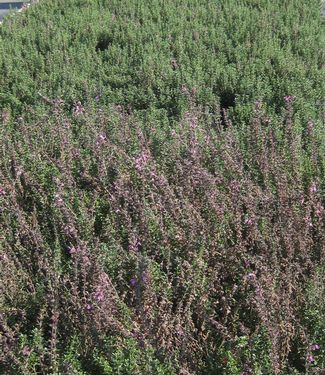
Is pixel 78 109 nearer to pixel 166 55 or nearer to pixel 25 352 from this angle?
pixel 166 55

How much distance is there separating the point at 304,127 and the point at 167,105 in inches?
49.8

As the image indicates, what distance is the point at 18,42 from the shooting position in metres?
6.72

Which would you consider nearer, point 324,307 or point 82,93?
point 324,307

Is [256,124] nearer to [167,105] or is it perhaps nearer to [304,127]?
[304,127]

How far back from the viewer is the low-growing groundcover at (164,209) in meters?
2.62

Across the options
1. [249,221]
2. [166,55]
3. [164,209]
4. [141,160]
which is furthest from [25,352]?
[166,55]

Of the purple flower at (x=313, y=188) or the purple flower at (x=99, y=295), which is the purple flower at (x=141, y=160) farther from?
the purple flower at (x=99, y=295)

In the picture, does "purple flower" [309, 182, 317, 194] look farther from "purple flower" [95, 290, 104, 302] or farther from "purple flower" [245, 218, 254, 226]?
"purple flower" [95, 290, 104, 302]

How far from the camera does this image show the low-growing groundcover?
2.62 m

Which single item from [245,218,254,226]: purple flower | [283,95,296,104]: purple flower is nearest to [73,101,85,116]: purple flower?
[283,95,296,104]: purple flower

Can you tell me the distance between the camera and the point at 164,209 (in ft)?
10.6

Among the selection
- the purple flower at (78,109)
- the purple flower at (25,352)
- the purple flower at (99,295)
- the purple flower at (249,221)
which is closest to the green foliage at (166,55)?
the purple flower at (78,109)

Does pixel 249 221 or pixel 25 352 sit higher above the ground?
pixel 249 221

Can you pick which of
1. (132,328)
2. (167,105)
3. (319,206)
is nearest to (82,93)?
(167,105)
